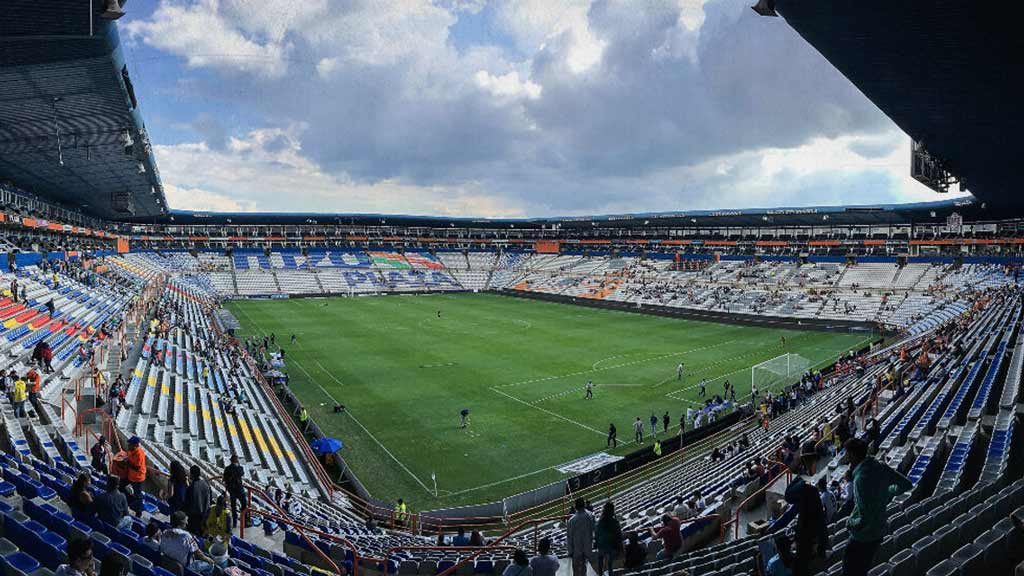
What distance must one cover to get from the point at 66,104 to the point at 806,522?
85.4 feet

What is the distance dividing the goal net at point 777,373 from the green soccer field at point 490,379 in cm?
71

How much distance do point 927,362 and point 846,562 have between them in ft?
65.6

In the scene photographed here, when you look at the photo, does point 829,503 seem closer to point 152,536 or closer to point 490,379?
point 152,536

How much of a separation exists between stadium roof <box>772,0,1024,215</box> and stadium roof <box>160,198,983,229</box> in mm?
42000

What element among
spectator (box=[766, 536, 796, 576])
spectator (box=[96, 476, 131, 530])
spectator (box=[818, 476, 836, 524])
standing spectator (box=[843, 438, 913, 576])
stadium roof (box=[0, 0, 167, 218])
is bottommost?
spectator (box=[818, 476, 836, 524])

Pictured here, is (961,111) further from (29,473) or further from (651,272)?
(651,272)

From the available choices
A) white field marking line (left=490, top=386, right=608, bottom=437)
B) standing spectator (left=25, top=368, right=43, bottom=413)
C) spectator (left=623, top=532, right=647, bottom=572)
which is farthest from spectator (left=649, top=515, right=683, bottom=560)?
white field marking line (left=490, top=386, right=608, bottom=437)

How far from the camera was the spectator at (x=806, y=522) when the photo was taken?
5.35 metres

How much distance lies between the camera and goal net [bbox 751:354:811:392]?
101 ft

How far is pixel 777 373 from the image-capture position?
3209 cm

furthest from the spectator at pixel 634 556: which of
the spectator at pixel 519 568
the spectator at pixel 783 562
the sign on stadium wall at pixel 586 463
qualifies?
the sign on stadium wall at pixel 586 463

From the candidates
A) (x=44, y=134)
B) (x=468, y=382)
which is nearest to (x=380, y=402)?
(x=468, y=382)

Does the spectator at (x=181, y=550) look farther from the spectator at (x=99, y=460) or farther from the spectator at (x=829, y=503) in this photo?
the spectator at (x=829, y=503)

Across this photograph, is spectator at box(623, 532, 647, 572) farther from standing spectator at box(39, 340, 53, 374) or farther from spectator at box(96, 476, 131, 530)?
standing spectator at box(39, 340, 53, 374)
